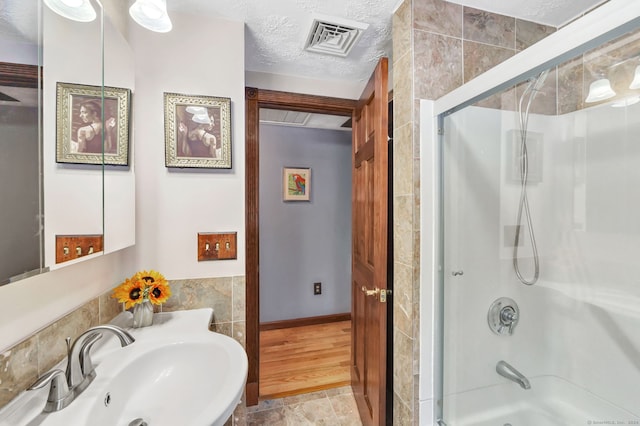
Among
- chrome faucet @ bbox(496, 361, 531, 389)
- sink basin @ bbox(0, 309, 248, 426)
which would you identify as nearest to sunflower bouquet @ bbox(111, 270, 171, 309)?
sink basin @ bbox(0, 309, 248, 426)

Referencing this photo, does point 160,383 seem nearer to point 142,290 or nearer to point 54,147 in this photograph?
point 142,290

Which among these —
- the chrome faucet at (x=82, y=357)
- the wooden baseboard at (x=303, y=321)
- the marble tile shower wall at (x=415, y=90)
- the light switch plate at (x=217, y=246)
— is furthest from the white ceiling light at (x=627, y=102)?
the wooden baseboard at (x=303, y=321)

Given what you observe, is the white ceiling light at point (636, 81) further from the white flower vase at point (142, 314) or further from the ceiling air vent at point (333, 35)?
the white flower vase at point (142, 314)

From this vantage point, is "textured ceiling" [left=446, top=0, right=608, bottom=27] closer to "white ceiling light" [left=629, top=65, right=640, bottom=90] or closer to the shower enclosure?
the shower enclosure

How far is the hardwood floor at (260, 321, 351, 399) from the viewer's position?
190cm

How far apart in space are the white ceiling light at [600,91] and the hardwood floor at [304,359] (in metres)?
2.23

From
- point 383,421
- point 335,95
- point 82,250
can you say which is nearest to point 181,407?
point 82,250

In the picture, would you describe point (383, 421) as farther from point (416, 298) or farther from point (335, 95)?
point (335, 95)

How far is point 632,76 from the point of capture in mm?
864

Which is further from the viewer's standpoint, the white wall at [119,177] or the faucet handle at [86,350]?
the white wall at [119,177]

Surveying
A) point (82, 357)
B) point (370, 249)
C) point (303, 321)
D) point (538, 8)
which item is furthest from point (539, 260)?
point (303, 321)

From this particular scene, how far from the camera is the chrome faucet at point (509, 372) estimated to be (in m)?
1.21

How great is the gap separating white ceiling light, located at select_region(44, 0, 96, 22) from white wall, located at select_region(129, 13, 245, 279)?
33 centimetres

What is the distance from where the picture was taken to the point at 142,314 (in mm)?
1070
